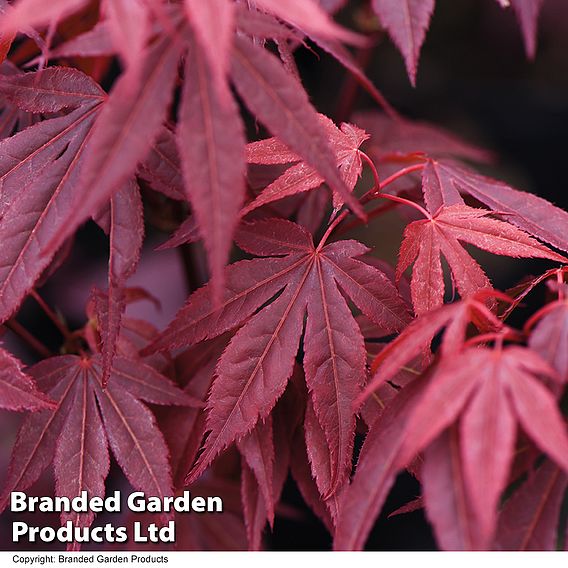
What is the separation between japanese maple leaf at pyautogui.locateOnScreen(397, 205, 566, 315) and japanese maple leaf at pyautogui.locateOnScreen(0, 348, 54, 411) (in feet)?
1.01

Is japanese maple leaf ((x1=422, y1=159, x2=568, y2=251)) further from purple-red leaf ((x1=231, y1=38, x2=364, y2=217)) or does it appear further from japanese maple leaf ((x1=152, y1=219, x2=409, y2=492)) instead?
purple-red leaf ((x1=231, y1=38, x2=364, y2=217))

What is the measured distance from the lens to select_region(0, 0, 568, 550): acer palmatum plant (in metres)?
0.43

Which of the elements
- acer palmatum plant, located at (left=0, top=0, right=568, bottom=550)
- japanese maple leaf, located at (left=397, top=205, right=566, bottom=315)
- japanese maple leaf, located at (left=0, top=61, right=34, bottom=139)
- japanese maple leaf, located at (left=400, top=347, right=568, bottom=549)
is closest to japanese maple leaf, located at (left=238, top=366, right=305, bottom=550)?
acer palmatum plant, located at (left=0, top=0, right=568, bottom=550)

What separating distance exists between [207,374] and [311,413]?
14cm

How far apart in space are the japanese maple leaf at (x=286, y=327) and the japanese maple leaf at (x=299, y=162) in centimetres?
4

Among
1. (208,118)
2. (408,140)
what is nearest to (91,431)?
(208,118)

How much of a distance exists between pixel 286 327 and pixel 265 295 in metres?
0.03

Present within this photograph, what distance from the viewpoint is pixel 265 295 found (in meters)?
0.63

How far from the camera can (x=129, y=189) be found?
2.03 feet

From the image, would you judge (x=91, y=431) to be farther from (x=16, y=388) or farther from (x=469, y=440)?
(x=469, y=440)

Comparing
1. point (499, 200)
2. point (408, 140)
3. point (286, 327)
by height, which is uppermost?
point (408, 140)

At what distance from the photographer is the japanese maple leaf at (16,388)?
0.55 metres

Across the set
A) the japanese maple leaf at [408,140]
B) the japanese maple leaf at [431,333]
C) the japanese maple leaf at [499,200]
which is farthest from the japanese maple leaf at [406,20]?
the japanese maple leaf at [408,140]

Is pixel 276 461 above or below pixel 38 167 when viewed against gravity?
below
